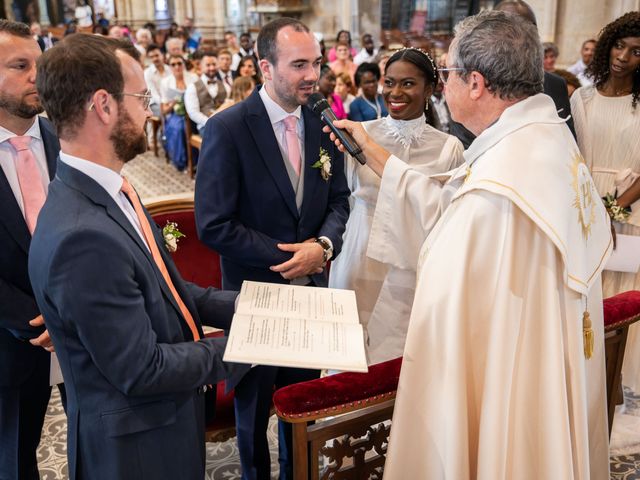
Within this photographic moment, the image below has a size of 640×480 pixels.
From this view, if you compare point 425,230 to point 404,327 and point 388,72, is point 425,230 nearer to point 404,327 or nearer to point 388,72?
point 404,327

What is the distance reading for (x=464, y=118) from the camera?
6.35 ft

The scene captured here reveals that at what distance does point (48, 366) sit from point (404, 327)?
150cm

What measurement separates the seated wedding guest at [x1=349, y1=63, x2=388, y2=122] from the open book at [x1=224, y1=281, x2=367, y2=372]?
5.41 metres

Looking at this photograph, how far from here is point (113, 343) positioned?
1387 mm

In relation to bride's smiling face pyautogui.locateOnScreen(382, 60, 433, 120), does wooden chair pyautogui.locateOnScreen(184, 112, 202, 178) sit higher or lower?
lower

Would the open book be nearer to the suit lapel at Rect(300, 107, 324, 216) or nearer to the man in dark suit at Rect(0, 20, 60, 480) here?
the suit lapel at Rect(300, 107, 324, 216)

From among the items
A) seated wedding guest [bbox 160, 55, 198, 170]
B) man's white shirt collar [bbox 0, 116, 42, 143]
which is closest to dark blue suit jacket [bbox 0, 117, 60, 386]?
man's white shirt collar [bbox 0, 116, 42, 143]

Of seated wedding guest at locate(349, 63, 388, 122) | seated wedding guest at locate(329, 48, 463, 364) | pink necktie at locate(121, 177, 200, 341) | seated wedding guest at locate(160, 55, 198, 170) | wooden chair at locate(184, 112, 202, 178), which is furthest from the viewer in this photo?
seated wedding guest at locate(160, 55, 198, 170)

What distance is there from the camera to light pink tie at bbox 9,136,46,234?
2.14m

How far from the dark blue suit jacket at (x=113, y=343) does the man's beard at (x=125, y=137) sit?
0.12m

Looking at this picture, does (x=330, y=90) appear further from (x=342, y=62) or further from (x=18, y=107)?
(x=18, y=107)

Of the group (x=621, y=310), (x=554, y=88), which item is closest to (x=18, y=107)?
(x=621, y=310)

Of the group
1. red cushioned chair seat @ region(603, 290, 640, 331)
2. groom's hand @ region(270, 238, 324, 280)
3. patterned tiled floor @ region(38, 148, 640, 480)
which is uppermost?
groom's hand @ region(270, 238, 324, 280)

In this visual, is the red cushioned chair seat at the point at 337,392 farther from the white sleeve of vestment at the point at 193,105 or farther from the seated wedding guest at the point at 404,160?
the white sleeve of vestment at the point at 193,105
